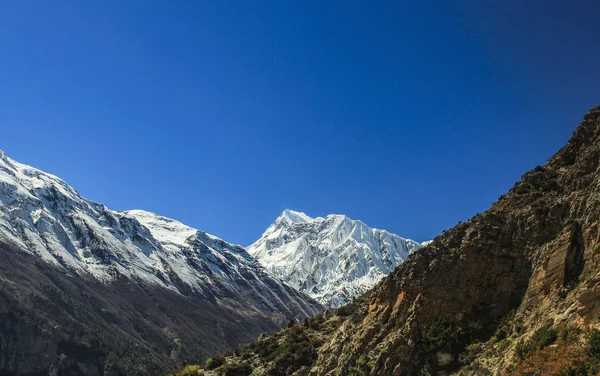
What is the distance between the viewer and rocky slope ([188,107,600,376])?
1931 centimetres

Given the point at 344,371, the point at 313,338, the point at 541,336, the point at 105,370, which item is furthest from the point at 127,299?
the point at 541,336

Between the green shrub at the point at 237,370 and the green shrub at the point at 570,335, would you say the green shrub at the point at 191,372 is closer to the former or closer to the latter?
the green shrub at the point at 237,370

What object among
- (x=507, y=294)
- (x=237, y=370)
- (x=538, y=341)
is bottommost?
(x=538, y=341)

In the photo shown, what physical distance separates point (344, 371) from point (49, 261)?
178m

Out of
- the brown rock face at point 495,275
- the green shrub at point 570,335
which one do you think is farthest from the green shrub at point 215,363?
the green shrub at point 570,335

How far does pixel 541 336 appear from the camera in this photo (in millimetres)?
19594

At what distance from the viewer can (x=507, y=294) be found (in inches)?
1004

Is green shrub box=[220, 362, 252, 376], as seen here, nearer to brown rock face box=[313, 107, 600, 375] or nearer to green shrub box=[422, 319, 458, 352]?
brown rock face box=[313, 107, 600, 375]

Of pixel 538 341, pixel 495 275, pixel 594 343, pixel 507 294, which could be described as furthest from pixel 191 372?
pixel 594 343

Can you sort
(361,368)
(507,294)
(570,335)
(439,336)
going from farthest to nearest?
(361,368), (439,336), (507,294), (570,335)

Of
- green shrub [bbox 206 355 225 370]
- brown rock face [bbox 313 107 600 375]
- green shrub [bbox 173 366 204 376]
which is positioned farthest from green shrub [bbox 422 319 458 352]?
green shrub [bbox 206 355 225 370]

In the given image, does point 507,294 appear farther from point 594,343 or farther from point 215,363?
point 215,363

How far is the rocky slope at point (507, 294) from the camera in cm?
1931

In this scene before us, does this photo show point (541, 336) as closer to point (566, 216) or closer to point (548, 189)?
point (566, 216)
